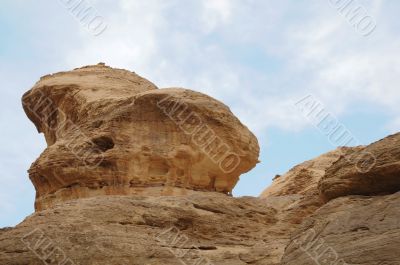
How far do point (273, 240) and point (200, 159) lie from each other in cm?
578

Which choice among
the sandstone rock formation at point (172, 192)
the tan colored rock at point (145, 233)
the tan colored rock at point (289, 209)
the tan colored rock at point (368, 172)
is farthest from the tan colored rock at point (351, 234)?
the tan colored rock at point (145, 233)

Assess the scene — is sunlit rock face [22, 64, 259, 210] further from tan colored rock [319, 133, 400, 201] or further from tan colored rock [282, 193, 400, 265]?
tan colored rock [282, 193, 400, 265]

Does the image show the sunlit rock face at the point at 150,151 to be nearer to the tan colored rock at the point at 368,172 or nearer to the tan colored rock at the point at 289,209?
the tan colored rock at the point at 289,209

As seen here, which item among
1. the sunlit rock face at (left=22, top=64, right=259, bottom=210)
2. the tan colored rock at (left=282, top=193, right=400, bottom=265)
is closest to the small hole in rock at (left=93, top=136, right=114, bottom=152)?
the sunlit rock face at (left=22, top=64, right=259, bottom=210)

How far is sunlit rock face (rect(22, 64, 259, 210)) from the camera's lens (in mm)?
17969

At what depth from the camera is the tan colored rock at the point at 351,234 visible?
391 inches

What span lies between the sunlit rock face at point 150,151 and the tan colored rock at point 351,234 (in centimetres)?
686

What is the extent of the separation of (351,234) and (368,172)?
1.53m

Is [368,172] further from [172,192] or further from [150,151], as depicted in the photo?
[150,151]

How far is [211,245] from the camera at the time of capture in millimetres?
12906

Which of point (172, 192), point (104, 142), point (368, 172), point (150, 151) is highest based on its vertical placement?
point (104, 142)

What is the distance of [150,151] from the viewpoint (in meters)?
18.2

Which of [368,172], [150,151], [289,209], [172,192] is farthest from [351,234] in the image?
[150,151]

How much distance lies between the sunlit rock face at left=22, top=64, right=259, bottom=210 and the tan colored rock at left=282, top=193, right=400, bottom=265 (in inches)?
270
